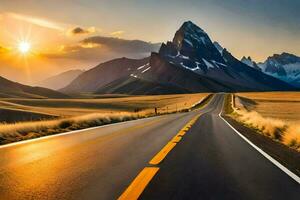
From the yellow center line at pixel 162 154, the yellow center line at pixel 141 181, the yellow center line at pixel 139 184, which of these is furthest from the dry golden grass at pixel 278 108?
the yellow center line at pixel 139 184

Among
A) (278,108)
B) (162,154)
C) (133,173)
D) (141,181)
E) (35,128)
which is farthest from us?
(278,108)

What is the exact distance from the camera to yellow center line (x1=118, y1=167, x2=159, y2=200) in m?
5.50

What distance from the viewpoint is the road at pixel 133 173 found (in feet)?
18.9

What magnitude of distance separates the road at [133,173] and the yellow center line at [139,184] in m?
0.08

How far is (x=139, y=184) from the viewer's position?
626cm

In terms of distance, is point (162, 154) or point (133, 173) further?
point (162, 154)

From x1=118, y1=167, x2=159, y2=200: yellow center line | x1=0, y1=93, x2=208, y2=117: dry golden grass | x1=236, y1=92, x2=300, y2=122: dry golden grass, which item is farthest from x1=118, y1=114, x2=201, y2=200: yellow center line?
x1=0, y1=93, x2=208, y2=117: dry golden grass

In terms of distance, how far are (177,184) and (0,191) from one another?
2.77 m

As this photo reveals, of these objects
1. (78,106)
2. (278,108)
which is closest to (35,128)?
(278,108)

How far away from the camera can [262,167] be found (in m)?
8.24

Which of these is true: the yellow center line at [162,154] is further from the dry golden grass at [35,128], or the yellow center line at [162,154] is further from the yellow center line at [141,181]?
the dry golden grass at [35,128]

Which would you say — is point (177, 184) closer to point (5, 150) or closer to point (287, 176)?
point (287, 176)

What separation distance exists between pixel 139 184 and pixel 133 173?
3.22ft

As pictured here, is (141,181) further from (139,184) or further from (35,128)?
(35,128)
